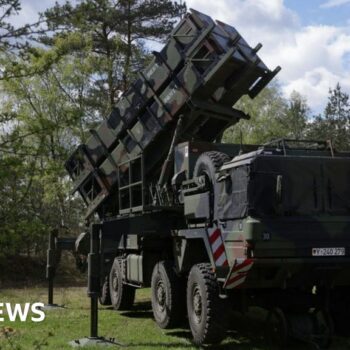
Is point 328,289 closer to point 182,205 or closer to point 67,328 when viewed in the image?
point 182,205

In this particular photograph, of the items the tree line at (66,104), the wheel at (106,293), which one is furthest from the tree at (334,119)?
the wheel at (106,293)

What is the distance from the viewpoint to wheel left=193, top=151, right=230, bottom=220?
7282 mm

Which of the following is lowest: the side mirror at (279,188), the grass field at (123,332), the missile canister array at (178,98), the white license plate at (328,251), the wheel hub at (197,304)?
the grass field at (123,332)

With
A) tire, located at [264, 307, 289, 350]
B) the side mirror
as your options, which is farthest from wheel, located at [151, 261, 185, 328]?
the side mirror

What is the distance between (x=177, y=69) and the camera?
964cm

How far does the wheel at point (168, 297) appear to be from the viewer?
8.46 meters

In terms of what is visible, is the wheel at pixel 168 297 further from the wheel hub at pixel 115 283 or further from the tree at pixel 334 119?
the tree at pixel 334 119

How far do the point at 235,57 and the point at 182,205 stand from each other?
7.79 feet

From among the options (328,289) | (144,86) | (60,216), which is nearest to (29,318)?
(144,86)

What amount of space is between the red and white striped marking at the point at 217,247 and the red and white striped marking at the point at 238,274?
235 mm

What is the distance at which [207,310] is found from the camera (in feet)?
23.2

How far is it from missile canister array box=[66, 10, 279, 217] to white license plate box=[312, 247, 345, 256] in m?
3.56

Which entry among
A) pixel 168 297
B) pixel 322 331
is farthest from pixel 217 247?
pixel 168 297

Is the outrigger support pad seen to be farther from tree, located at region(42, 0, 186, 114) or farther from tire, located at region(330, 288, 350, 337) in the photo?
tree, located at region(42, 0, 186, 114)
